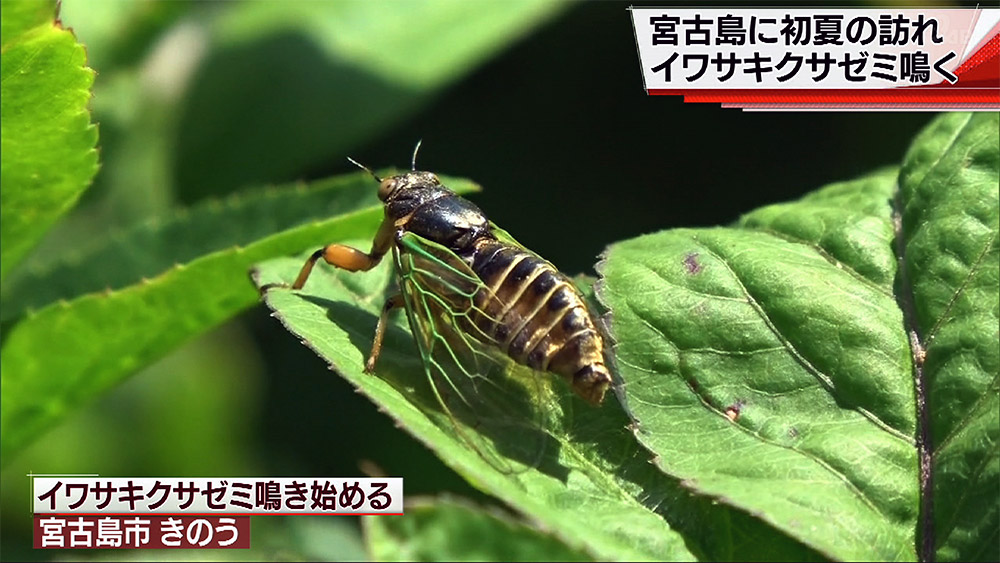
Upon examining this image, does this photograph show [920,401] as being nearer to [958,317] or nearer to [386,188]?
[958,317]

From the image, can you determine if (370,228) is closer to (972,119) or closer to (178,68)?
(972,119)

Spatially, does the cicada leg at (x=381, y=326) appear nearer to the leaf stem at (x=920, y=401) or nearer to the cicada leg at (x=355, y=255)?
the cicada leg at (x=355, y=255)

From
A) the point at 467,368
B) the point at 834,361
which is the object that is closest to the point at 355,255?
the point at 467,368

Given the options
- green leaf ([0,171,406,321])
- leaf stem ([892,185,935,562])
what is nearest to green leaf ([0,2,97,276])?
green leaf ([0,171,406,321])

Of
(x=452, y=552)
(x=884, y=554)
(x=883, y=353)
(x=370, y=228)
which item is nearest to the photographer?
(x=452, y=552)

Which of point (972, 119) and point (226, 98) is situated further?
point (226, 98)

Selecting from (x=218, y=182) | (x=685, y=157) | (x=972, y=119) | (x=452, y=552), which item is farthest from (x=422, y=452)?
(x=452, y=552)
